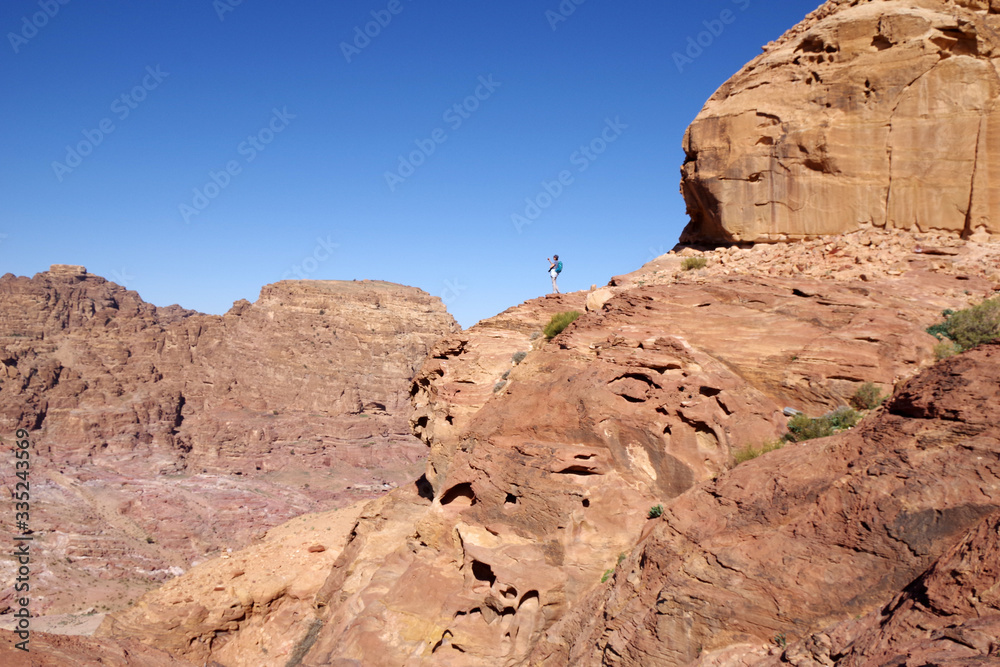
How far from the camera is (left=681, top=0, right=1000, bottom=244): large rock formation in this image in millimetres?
14195

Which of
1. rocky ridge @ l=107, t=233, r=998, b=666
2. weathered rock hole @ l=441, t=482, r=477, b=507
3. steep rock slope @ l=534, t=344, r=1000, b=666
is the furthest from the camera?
weathered rock hole @ l=441, t=482, r=477, b=507

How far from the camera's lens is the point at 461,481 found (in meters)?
13.6

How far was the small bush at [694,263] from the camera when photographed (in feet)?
53.6

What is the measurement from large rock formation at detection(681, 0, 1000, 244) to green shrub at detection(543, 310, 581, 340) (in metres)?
4.70

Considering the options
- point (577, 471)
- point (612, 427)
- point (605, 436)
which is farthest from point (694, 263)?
point (577, 471)

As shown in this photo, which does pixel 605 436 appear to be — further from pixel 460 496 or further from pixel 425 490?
pixel 425 490

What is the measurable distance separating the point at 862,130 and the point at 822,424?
8369 mm

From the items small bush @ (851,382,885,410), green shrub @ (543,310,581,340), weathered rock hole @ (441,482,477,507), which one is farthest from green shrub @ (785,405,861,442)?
weathered rock hole @ (441,482,477,507)

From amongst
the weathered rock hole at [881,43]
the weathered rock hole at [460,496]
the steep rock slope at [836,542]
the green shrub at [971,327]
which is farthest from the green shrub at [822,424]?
the weathered rock hole at [881,43]

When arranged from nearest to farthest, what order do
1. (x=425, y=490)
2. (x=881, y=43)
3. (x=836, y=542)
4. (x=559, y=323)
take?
(x=836, y=542)
(x=881, y=43)
(x=559, y=323)
(x=425, y=490)

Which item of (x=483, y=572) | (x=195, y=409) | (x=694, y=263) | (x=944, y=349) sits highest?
(x=694, y=263)

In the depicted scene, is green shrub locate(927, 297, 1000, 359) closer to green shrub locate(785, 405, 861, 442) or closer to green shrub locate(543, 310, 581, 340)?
green shrub locate(785, 405, 861, 442)

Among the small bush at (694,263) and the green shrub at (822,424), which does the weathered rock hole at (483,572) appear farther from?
the small bush at (694,263)

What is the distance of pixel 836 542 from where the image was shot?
7188mm
